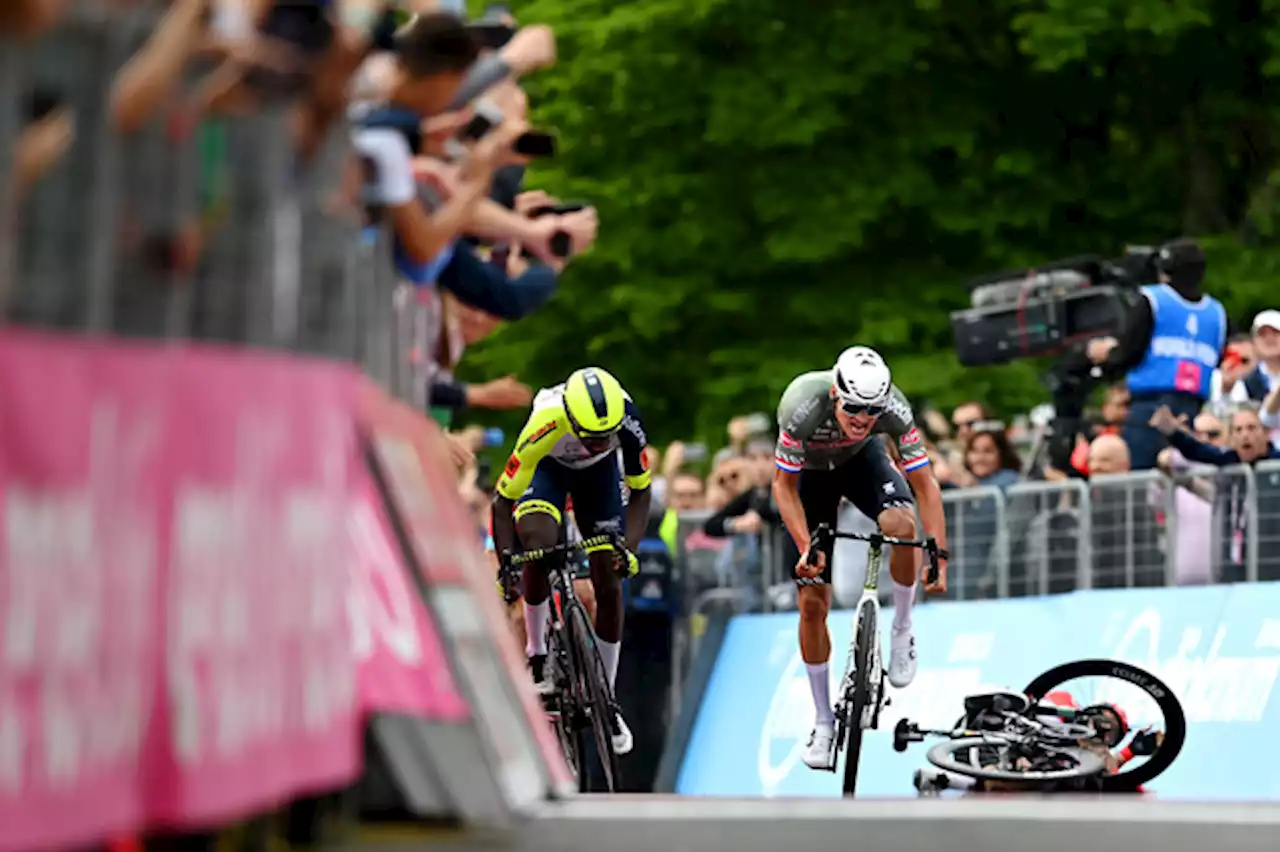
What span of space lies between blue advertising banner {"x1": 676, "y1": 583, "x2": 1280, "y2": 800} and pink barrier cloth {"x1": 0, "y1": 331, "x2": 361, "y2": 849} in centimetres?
729

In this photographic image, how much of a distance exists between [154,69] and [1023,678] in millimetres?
10405

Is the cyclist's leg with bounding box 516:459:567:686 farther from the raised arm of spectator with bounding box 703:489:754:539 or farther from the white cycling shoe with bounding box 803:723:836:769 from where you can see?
the raised arm of spectator with bounding box 703:489:754:539

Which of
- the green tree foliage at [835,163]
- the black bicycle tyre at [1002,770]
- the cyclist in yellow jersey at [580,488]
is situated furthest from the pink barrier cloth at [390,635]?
the green tree foliage at [835,163]

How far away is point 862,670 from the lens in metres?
13.5

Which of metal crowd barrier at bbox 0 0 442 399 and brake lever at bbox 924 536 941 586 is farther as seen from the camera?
brake lever at bbox 924 536 941 586

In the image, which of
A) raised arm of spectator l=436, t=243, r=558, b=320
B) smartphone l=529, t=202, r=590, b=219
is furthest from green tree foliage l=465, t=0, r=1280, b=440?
raised arm of spectator l=436, t=243, r=558, b=320

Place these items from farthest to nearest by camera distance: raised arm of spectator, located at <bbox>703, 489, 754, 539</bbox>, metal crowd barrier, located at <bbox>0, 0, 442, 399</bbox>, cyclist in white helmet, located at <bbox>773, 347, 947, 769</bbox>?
raised arm of spectator, located at <bbox>703, 489, 754, 539</bbox> → cyclist in white helmet, located at <bbox>773, 347, 947, 769</bbox> → metal crowd barrier, located at <bbox>0, 0, 442, 399</bbox>

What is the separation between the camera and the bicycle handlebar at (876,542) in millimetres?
13086

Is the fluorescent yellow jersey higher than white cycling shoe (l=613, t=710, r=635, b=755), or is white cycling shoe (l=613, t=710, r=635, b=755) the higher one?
the fluorescent yellow jersey

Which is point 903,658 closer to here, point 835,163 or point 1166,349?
point 1166,349

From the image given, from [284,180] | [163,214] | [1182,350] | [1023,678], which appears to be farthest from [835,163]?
[163,214]

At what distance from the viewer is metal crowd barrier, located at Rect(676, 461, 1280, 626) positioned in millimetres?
14258

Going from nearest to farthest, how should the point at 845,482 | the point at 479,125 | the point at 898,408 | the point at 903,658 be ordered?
A: the point at 479,125, the point at 898,408, the point at 903,658, the point at 845,482

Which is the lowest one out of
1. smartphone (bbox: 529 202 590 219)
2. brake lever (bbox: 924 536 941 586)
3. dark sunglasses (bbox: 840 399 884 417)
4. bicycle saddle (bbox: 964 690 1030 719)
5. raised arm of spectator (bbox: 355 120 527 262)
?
bicycle saddle (bbox: 964 690 1030 719)
